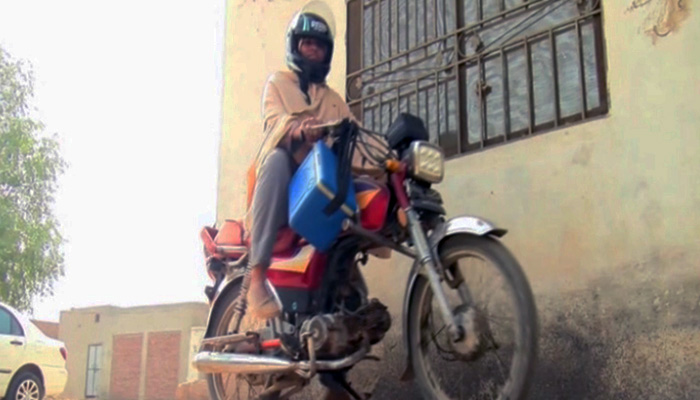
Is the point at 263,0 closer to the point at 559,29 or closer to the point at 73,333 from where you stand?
the point at 559,29

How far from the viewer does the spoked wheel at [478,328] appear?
3.05 m

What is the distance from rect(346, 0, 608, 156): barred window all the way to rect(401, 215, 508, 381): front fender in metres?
1.81

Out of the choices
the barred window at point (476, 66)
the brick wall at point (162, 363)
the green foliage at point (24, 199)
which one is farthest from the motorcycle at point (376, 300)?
the brick wall at point (162, 363)

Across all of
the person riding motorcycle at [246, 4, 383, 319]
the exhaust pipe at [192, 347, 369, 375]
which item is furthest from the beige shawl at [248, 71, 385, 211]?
the exhaust pipe at [192, 347, 369, 375]

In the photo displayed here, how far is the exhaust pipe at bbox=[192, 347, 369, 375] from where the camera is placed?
11.7ft

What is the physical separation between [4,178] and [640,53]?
1716 centimetres

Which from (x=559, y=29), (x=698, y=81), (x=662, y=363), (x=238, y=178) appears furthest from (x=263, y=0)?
(x=662, y=363)

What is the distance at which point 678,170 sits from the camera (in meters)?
4.16

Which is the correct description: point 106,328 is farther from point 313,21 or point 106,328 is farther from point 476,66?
point 313,21

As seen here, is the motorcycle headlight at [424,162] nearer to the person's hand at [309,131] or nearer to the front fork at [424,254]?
the front fork at [424,254]

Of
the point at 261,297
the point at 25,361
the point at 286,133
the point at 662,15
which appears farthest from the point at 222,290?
the point at 25,361

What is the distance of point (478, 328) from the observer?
317 cm

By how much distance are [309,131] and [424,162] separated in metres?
0.57

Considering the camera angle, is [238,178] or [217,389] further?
[238,178]
